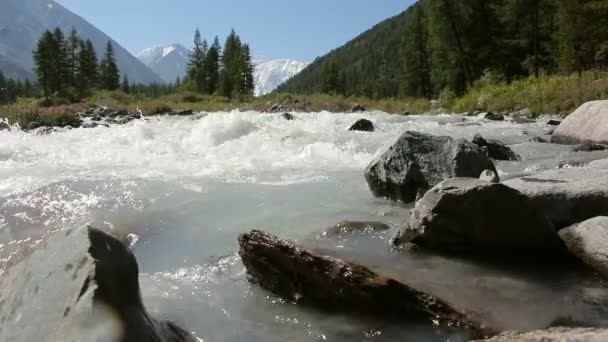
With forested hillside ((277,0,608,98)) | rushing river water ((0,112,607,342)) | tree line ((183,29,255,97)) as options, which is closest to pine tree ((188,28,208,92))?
tree line ((183,29,255,97))

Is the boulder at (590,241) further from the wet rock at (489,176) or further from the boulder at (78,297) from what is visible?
the boulder at (78,297)

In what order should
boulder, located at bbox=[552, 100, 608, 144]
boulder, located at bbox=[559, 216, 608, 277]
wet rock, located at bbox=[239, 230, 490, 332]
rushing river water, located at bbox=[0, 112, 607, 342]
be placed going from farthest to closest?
1. boulder, located at bbox=[552, 100, 608, 144]
2. boulder, located at bbox=[559, 216, 608, 277]
3. rushing river water, located at bbox=[0, 112, 607, 342]
4. wet rock, located at bbox=[239, 230, 490, 332]

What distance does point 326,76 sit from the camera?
87375mm

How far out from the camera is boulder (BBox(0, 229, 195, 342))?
2.12 m

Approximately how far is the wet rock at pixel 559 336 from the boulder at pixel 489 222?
1.59 m

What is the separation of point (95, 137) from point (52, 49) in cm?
6987

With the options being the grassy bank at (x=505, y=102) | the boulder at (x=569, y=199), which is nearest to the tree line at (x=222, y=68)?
the grassy bank at (x=505, y=102)

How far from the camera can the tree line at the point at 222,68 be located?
75.4m

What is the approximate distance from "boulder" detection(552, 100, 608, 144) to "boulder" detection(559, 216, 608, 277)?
7581 mm

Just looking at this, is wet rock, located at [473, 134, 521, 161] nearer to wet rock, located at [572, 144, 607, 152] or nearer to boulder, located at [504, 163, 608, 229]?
wet rock, located at [572, 144, 607, 152]

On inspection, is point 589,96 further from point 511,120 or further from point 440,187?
point 440,187

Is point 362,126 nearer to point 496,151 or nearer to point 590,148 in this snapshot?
point 496,151

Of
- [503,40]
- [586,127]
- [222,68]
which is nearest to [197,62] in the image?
[222,68]

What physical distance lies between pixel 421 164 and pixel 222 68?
7957cm
